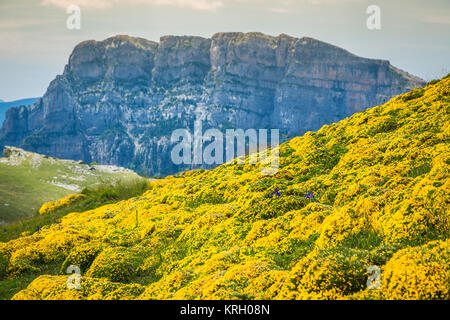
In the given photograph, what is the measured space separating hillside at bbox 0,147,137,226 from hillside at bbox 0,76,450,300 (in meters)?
23.8

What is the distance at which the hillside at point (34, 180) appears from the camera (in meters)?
44.4

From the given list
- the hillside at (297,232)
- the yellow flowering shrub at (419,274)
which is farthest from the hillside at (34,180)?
the yellow flowering shrub at (419,274)

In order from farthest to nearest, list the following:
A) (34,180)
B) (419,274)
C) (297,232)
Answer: (34,180), (297,232), (419,274)

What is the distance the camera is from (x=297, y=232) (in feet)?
28.6

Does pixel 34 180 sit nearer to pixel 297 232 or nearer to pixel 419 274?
pixel 297 232

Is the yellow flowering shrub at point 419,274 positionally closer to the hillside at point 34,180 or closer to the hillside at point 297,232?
the hillside at point 297,232

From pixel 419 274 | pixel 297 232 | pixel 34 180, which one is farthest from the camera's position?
pixel 34 180

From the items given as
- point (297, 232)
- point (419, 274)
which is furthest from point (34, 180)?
point (419, 274)

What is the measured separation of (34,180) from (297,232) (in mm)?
63525

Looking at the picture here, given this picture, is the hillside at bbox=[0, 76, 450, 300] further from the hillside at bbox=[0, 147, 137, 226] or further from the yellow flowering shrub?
the hillside at bbox=[0, 147, 137, 226]

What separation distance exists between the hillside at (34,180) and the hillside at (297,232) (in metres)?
23.8

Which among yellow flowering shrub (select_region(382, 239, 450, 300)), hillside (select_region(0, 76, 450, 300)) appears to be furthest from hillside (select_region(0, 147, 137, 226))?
yellow flowering shrub (select_region(382, 239, 450, 300))
